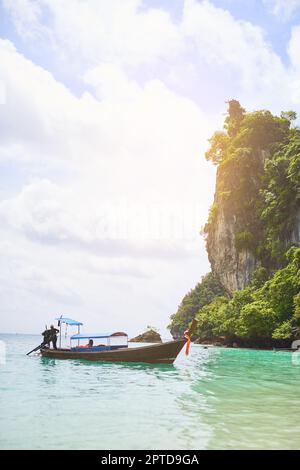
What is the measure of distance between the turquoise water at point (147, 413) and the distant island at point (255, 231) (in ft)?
101

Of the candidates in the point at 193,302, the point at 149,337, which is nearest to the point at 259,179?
the point at 193,302

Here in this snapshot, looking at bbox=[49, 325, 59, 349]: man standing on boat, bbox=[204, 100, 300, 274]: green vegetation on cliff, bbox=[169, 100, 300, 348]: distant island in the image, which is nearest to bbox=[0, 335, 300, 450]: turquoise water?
bbox=[49, 325, 59, 349]: man standing on boat

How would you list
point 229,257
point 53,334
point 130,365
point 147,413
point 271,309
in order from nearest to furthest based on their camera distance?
point 147,413 → point 130,365 → point 53,334 → point 271,309 → point 229,257

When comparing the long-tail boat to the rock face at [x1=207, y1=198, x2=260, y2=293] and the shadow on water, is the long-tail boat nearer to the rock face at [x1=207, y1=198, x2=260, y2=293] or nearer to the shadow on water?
the shadow on water

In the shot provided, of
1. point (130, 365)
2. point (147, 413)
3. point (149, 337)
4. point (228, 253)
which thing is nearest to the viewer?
point (147, 413)

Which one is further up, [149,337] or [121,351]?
[121,351]

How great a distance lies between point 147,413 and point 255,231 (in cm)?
5267

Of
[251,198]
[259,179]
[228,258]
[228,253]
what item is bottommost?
[228,258]

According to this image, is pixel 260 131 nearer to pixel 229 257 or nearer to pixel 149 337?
pixel 229 257

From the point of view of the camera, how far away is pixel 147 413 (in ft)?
31.9

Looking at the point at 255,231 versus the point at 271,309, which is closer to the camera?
the point at 271,309
